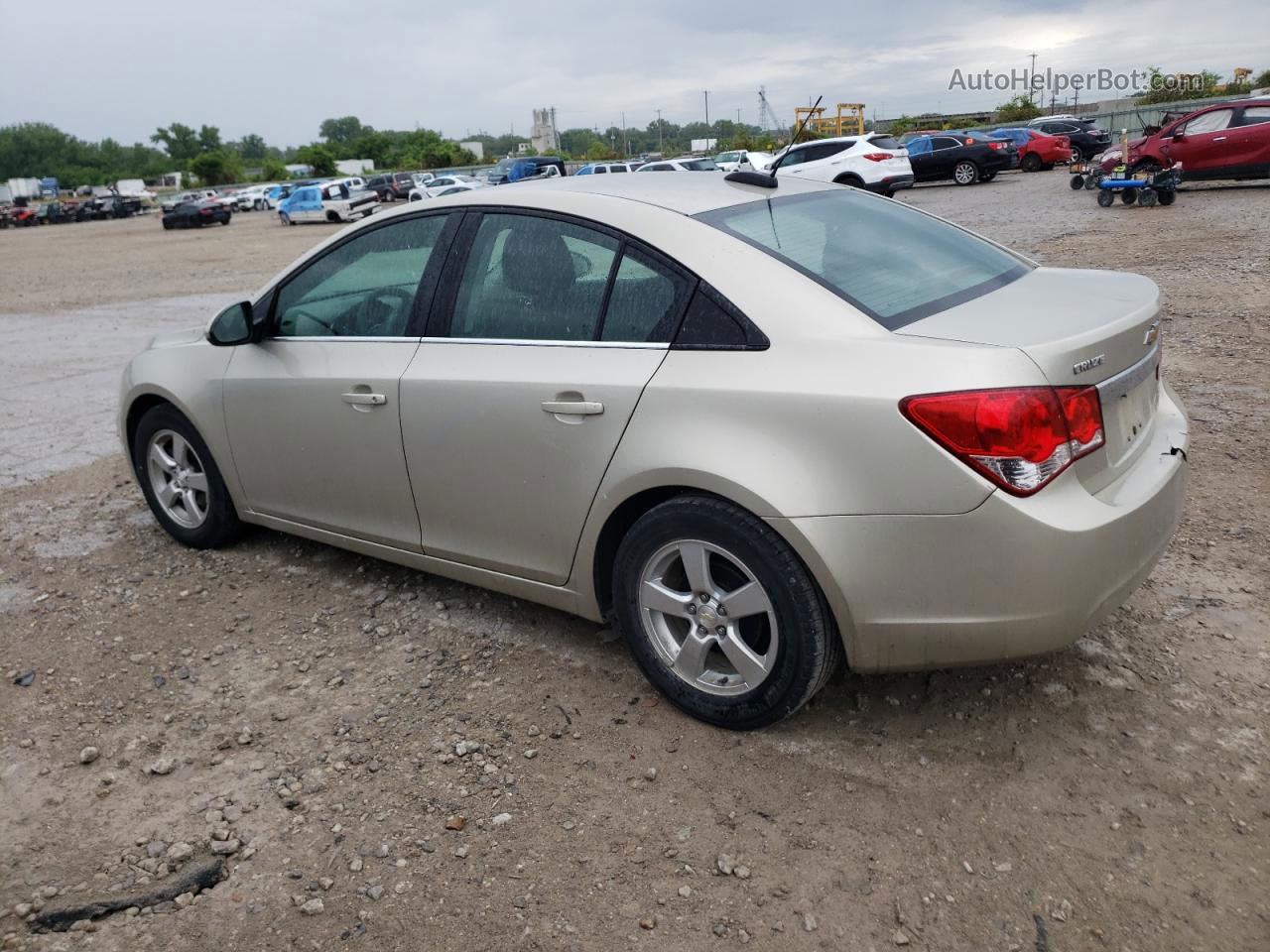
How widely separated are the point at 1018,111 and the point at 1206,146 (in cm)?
4261

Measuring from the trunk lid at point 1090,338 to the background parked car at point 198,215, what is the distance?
46.2 metres

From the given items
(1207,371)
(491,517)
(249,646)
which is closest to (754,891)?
(491,517)

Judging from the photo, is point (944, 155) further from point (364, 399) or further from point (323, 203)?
point (364, 399)

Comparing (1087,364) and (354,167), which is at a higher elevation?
(354,167)

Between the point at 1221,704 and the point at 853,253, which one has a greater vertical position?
the point at 853,253

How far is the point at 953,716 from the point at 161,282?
19387 mm

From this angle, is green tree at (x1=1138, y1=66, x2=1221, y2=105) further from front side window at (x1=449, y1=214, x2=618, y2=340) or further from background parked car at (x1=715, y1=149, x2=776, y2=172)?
front side window at (x1=449, y1=214, x2=618, y2=340)

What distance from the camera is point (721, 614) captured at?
2.99 metres

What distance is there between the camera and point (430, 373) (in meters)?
3.57

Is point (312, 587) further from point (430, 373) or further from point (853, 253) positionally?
point (853, 253)

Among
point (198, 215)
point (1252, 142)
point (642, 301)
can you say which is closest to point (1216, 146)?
point (1252, 142)

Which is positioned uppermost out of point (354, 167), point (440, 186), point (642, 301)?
point (354, 167)

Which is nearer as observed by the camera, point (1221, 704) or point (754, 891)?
point (754, 891)

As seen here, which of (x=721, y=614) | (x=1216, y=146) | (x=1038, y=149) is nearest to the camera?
(x=721, y=614)
